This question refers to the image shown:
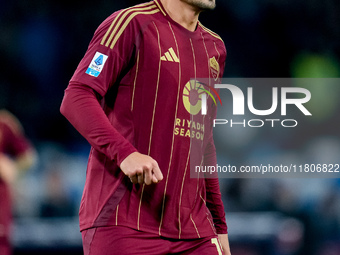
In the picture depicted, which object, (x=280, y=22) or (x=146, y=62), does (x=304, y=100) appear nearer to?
(x=280, y=22)

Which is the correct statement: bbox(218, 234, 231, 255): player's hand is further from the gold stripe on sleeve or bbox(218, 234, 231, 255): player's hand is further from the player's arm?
the gold stripe on sleeve

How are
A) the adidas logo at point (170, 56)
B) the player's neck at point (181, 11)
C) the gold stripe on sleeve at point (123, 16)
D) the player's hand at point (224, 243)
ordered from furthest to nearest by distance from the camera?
1. the player's hand at point (224, 243)
2. the player's neck at point (181, 11)
3. the adidas logo at point (170, 56)
4. the gold stripe on sleeve at point (123, 16)

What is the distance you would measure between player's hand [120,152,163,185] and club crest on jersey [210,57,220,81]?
30.0 inches

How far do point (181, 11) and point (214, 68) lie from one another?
0.95 ft

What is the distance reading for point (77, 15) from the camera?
8.66 metres

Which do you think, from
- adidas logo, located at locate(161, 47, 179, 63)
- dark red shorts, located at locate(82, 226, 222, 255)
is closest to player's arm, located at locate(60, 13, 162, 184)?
adidas logo, located at locate(161, 47, 179, 63)

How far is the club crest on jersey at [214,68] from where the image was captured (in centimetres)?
249

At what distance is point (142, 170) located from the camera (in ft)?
5.93

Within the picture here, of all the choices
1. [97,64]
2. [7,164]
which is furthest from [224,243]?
[7,164]

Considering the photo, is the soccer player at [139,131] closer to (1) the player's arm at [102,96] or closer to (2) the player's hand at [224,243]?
(1) the player's arm at [102,96]

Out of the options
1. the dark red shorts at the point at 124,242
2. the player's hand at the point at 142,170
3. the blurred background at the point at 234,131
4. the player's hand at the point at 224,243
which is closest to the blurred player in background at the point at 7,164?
the blurred background at the point at 234,131

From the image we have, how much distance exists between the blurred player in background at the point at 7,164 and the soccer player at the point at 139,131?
130 inches

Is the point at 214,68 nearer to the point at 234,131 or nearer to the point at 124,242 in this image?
the point at 124,242

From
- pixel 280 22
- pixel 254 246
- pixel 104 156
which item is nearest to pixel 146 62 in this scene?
pixel 104 156
